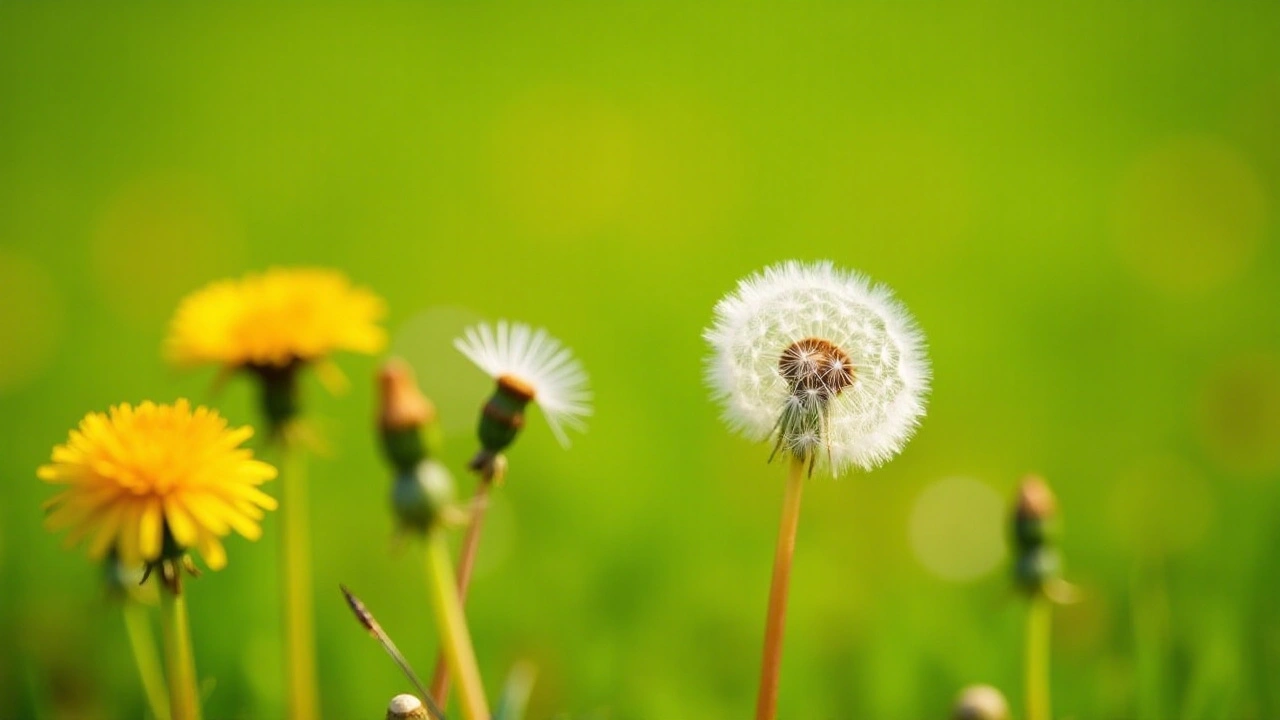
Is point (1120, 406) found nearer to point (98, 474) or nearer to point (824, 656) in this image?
point (824, 656)

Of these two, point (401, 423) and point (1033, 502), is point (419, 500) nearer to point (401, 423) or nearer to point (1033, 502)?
point (401, 423)

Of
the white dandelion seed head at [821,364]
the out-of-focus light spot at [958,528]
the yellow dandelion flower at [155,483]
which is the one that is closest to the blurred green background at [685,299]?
the out-of-focus light spot at [958,528]

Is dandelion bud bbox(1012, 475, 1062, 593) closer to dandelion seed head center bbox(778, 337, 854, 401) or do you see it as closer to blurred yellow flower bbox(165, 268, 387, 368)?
dandelion seed head center bbox(778, 337, 854, 401)

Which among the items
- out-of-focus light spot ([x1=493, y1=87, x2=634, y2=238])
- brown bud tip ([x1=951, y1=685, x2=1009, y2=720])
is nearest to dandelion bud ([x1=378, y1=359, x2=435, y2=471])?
brown bud tip ([x1=951, y1=685, x2=1009, y2=720])

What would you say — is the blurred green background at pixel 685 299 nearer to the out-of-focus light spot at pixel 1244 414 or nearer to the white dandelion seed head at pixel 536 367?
the out-of-focus light spot at pixel 1244 414

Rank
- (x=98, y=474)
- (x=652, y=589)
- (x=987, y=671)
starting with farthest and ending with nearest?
(x=652, y=589)
(x=987, y=671)
(x=98, y=474)

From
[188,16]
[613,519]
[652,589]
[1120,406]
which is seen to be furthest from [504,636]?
[188,16]
